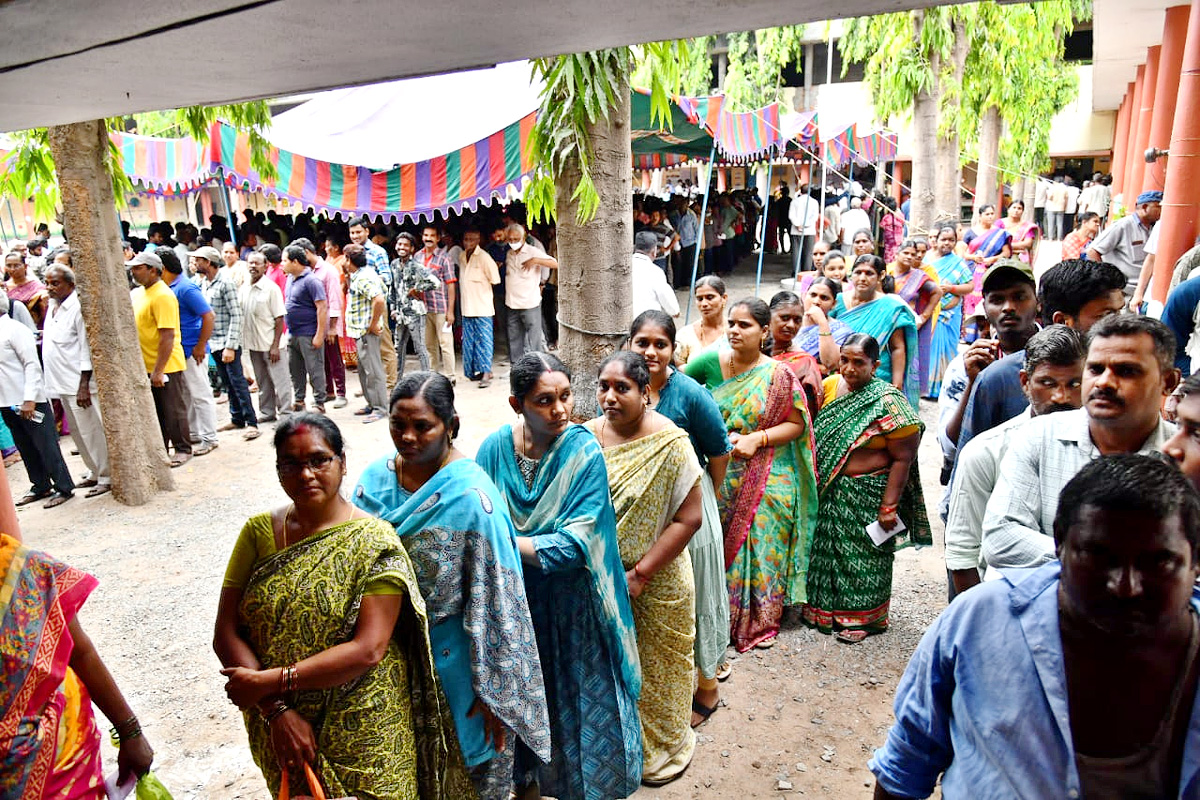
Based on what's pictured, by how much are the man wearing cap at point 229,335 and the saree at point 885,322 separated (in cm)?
550

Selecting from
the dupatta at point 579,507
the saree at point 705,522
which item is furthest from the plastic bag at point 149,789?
the saree at point 705,522

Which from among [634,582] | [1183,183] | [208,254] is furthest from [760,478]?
[208,254]

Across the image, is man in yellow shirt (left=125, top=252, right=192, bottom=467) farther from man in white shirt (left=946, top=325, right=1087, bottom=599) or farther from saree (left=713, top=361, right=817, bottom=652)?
man in white shirt (left=946, top=325, right=1087, bottom=599)

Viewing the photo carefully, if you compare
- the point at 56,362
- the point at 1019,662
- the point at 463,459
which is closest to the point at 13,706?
the point at 463,459

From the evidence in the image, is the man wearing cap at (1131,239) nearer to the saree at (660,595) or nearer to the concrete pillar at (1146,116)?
the concrete pillar at (1146,116)

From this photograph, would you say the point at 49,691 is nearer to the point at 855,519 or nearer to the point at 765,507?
the point at 765,507

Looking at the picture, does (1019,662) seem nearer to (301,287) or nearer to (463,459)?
(463,459)

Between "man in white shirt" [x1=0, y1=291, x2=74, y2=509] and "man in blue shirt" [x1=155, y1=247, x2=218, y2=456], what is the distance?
1.11m

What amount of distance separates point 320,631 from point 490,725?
654 millimetres

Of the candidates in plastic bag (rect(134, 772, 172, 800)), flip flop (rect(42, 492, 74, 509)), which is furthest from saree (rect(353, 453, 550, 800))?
flip flop (rect(42, 492, 74, 509))

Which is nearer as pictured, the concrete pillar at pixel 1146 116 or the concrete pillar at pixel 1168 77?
the concrete pillar at pixel 1168 77

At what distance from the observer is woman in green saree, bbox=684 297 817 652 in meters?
3.85

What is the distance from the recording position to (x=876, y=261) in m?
5.54

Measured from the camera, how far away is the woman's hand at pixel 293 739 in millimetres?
2006
